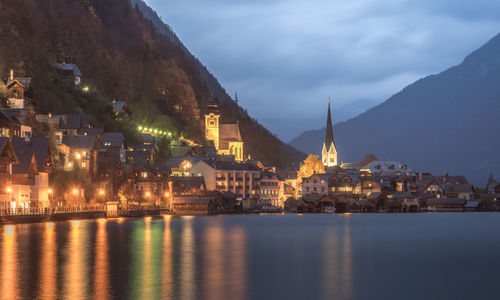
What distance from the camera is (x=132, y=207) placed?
114938 mm

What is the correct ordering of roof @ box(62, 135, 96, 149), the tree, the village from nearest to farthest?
1. the village
2. roof @ box(62, 135, 96, 149)
3. the tree

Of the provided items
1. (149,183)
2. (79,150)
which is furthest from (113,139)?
(79,150)

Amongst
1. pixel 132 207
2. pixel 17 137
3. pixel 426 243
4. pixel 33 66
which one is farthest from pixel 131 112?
pixel 426 243

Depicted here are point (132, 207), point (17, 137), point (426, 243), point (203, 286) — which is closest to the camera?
point (203, 286)

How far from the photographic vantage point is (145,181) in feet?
396

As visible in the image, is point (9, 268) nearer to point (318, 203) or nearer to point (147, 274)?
point (147, 274)

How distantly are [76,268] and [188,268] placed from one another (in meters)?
7.38

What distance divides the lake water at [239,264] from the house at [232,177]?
Answer: 6358 centimetres

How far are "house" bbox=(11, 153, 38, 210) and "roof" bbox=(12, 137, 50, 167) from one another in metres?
1.52

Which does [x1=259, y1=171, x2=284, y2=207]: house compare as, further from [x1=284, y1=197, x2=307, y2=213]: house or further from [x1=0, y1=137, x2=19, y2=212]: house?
[x1=0, y1=137, x2=19, y2=212]: house

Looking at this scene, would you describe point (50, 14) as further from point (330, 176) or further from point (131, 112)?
point (330, 176)

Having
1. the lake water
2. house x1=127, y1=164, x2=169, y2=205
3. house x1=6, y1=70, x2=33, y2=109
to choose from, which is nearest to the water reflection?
the lake water

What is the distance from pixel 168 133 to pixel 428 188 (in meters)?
69.2

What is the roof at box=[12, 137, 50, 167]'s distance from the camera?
275 feet
